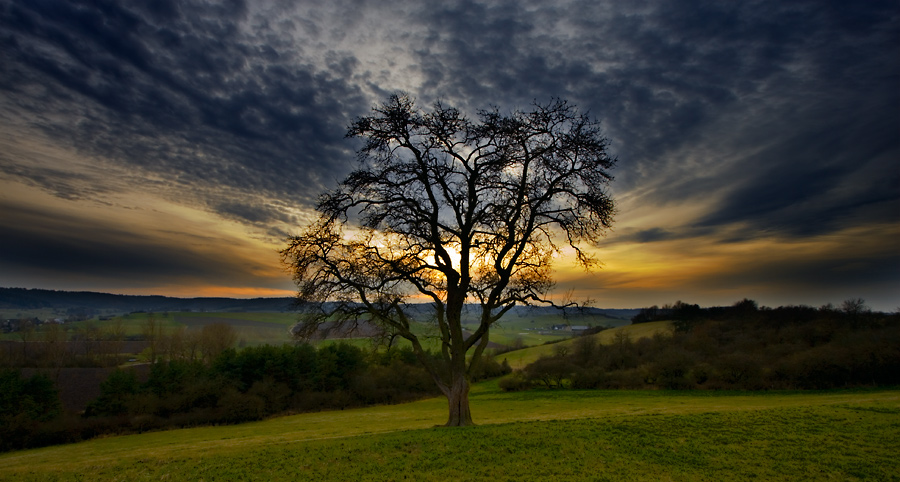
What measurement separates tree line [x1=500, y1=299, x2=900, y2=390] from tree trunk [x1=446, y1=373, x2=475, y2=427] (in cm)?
4268

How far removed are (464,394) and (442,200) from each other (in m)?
7.84

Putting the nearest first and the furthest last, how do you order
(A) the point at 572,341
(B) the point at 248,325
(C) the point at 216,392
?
(C) the point at 216,392 → (A) the point at 572,341 → (B) the point at 248,325

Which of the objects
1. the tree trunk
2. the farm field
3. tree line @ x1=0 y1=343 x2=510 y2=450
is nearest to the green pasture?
the farm field

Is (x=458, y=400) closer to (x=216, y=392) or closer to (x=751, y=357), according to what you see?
(x=216, y=392)

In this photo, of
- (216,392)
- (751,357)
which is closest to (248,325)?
(216,392)

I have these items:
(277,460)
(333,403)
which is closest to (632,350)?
(333,403)

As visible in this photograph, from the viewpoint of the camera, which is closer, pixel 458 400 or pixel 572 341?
pixel 458 400

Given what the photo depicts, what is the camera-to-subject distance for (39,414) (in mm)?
39469

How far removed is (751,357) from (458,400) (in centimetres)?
4543

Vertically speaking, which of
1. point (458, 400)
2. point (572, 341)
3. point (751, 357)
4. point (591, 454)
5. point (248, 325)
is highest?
point (458, 400)

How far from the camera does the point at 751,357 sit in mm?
45781

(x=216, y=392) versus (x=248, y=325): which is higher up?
(x=248, y=325)

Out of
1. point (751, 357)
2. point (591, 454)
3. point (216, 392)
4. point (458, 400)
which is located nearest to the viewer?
point (591, 454)

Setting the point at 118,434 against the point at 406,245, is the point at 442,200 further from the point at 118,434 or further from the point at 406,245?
the point at 118,434
